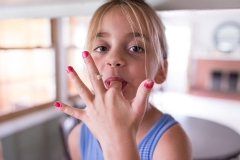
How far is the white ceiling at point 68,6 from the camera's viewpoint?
0.42 meters

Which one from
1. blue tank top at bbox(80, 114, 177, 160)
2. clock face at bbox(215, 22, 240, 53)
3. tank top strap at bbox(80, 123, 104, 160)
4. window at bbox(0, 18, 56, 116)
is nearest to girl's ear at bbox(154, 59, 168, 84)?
blue tank top at bbox(80, 114, 177, 160)

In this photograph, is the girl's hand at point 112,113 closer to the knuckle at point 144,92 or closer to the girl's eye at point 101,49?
the knuckle at point 144,92

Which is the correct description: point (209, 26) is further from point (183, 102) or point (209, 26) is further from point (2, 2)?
point (2, 2)

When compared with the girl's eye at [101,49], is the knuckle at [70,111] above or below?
below

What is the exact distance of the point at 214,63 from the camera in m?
6.54

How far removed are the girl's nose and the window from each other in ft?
5.18

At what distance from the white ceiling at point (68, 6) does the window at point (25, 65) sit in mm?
1439

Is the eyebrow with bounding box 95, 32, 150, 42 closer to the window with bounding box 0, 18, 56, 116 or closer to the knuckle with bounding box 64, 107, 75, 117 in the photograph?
the knuckle with bounding box 64, 107, 75, 117

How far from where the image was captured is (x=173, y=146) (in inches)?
25.4

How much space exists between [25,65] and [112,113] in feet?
6.60

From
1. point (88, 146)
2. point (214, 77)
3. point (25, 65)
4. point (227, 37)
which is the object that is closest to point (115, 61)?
point (88, 146)

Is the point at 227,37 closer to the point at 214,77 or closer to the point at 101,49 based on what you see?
the point at 214,77

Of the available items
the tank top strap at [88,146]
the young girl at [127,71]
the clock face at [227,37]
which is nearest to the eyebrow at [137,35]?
the young girl at [127,71]

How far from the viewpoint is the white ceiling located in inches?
16.6
